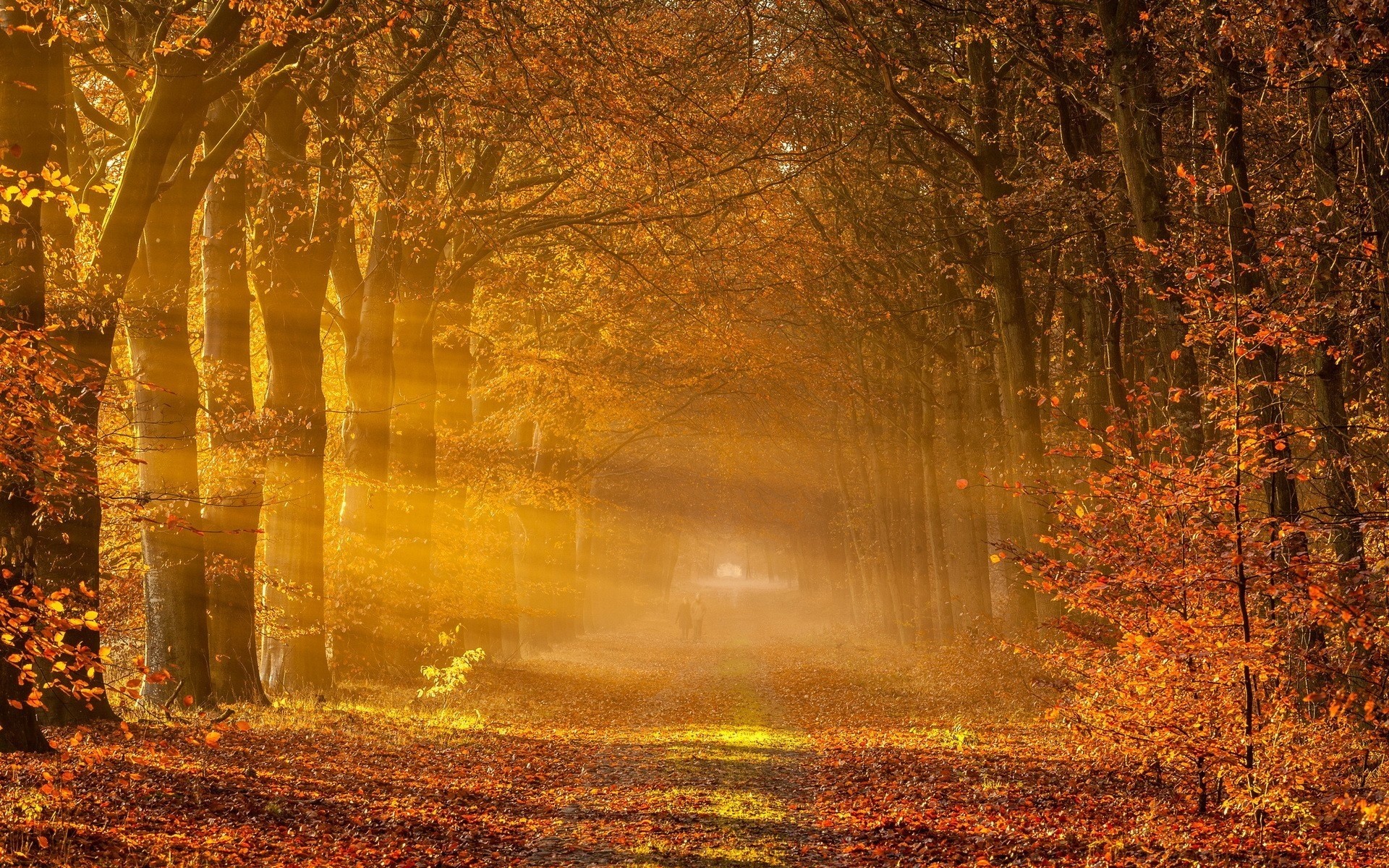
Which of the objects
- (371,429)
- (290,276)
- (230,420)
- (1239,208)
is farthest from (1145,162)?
(371,429)

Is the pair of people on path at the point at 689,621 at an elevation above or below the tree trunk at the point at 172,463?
below

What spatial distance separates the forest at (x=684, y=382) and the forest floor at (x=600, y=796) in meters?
0.09

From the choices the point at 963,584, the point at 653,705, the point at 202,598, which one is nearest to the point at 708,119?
the point at 202,598

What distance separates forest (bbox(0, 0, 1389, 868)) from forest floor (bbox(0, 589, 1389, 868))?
9cm

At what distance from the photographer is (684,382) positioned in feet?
103

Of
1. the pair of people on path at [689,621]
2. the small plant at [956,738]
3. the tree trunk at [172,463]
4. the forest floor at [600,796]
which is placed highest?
the tree trunk at [172,463]

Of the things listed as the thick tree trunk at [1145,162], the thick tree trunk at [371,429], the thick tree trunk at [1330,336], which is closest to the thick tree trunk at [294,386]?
the thick tree trunk at [371,429]

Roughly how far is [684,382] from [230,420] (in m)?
17.8

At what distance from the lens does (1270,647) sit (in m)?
7.92

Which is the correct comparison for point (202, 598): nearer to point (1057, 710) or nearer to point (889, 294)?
point (1057, 710)

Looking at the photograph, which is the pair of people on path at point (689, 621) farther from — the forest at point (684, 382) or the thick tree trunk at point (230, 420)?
the thick tree trunk at point (230, 420)

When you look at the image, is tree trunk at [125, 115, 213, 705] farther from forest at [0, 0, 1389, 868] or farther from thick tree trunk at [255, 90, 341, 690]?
thick tree trunk at [255, 90, 341, 690]

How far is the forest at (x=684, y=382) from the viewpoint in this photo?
8227mm

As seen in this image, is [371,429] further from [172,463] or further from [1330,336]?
[1330,336]
